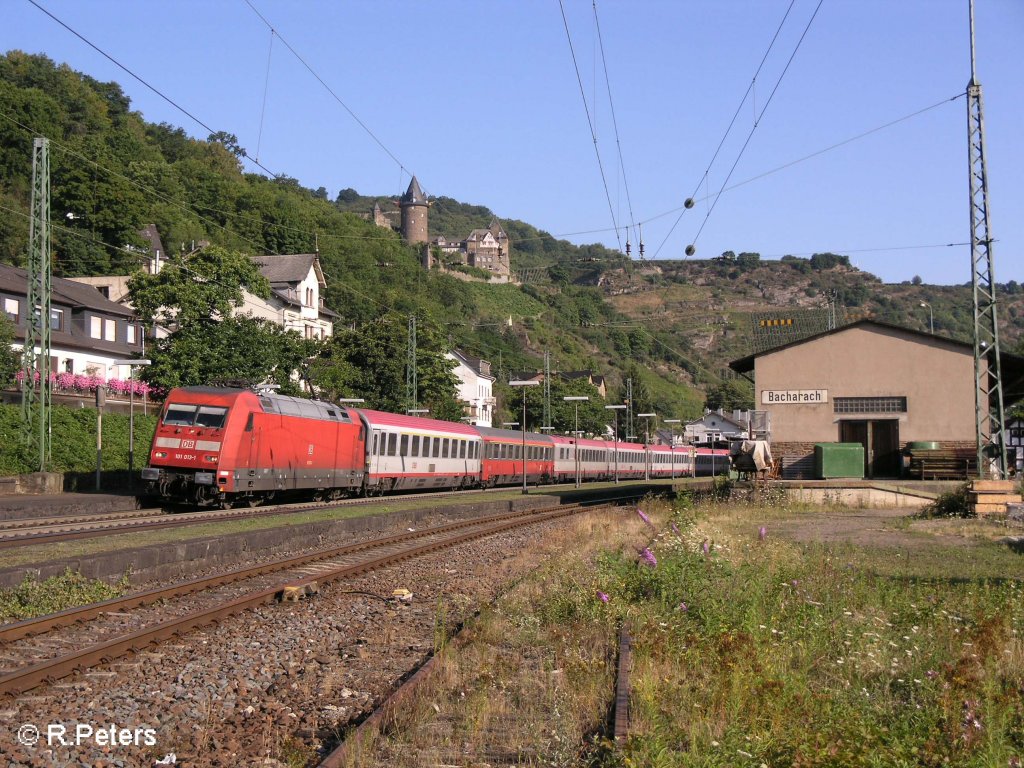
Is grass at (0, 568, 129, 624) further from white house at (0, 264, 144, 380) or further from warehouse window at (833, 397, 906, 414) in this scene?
white house at (0, 264, 144, 380)

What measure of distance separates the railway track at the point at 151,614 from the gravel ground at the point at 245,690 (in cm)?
17

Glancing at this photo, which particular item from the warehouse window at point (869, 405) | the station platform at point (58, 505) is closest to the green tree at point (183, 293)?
the station platform at point (58, 505)

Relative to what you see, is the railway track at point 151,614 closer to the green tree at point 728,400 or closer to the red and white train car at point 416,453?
the red and white train car at point 416,453

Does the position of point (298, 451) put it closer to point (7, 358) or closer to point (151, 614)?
point (151, 614)

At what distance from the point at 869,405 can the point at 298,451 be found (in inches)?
813

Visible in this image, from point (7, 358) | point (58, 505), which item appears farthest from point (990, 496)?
point (7, 358)

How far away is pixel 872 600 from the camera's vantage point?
427 inches

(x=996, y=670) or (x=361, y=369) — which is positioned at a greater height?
(x=361, y=369)

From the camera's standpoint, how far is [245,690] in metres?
8.21

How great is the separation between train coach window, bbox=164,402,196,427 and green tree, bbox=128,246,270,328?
83.3ft

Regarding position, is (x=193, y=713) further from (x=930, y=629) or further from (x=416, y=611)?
(x=930, y=629)

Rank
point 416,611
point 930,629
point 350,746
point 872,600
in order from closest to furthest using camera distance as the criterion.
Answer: point 350,746
point 930,629
point 872,600
point 416,611

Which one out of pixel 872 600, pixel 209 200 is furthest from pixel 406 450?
pixel 209 200

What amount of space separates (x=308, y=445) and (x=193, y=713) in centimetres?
2296
